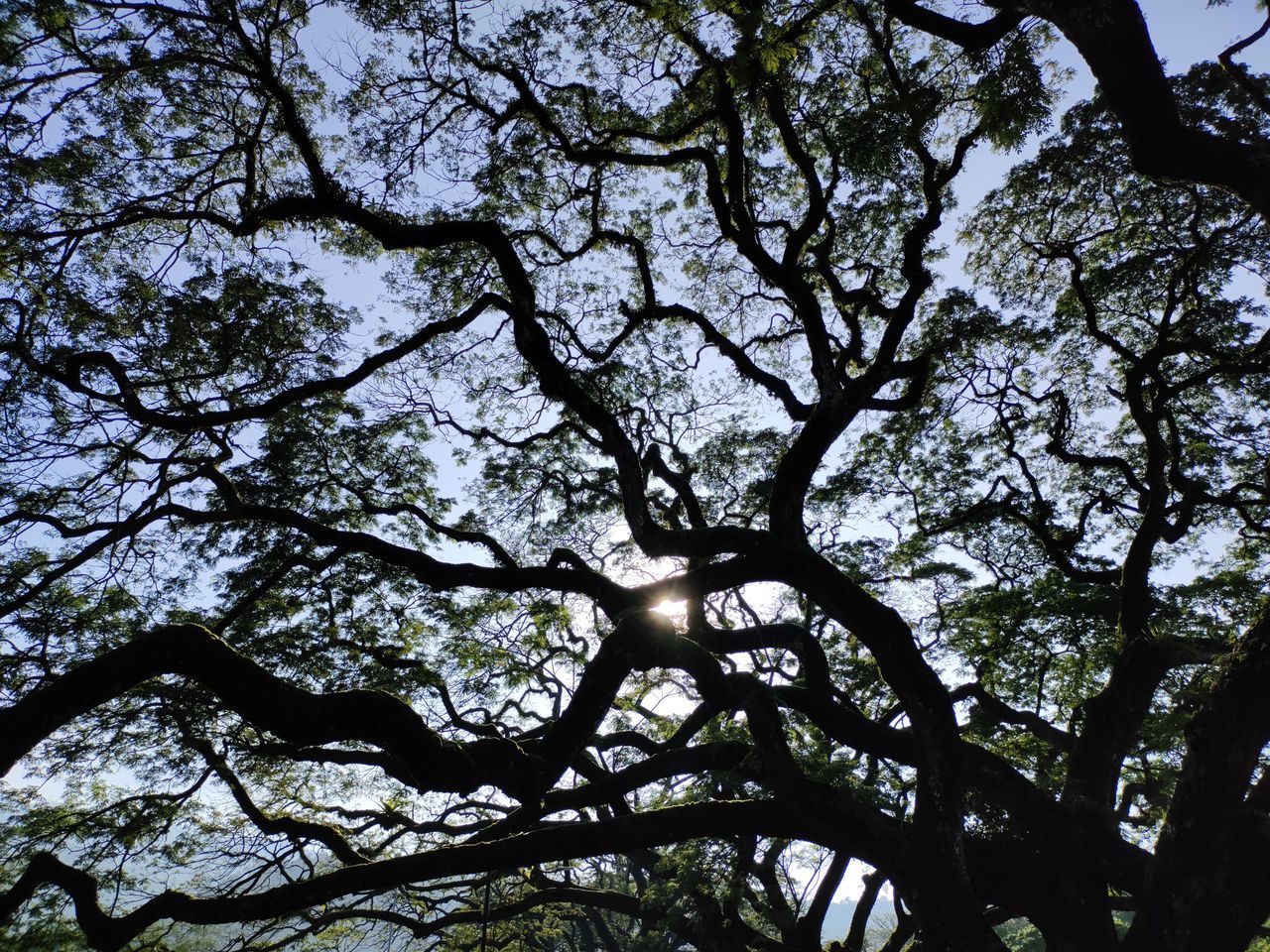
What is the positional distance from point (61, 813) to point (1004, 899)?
35.1ft

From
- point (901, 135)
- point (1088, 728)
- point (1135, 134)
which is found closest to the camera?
point (1135, 134)

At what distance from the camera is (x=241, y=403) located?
297 inches

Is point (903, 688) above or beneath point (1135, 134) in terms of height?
beneath

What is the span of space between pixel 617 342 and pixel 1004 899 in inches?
281

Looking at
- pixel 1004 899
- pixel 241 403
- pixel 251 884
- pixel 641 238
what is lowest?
pixel 1004 899

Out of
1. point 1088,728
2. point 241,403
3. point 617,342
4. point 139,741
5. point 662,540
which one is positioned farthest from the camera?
point 617,342

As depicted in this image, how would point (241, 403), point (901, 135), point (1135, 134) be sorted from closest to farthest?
1. point (1135, 134)
2. point (901, 135)
3. point (241, 403)

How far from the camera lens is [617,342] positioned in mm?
8727

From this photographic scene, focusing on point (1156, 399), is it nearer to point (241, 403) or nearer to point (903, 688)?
point (903, 688)

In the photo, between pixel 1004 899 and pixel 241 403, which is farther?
pixel 241 403

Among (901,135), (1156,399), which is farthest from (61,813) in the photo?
(1156,399)

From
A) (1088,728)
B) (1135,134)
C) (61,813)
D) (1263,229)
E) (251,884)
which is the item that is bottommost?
(251,884)

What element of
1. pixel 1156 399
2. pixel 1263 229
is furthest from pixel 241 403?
pixel 1263 229

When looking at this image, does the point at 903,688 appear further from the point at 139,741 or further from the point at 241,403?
the point at 139,741
